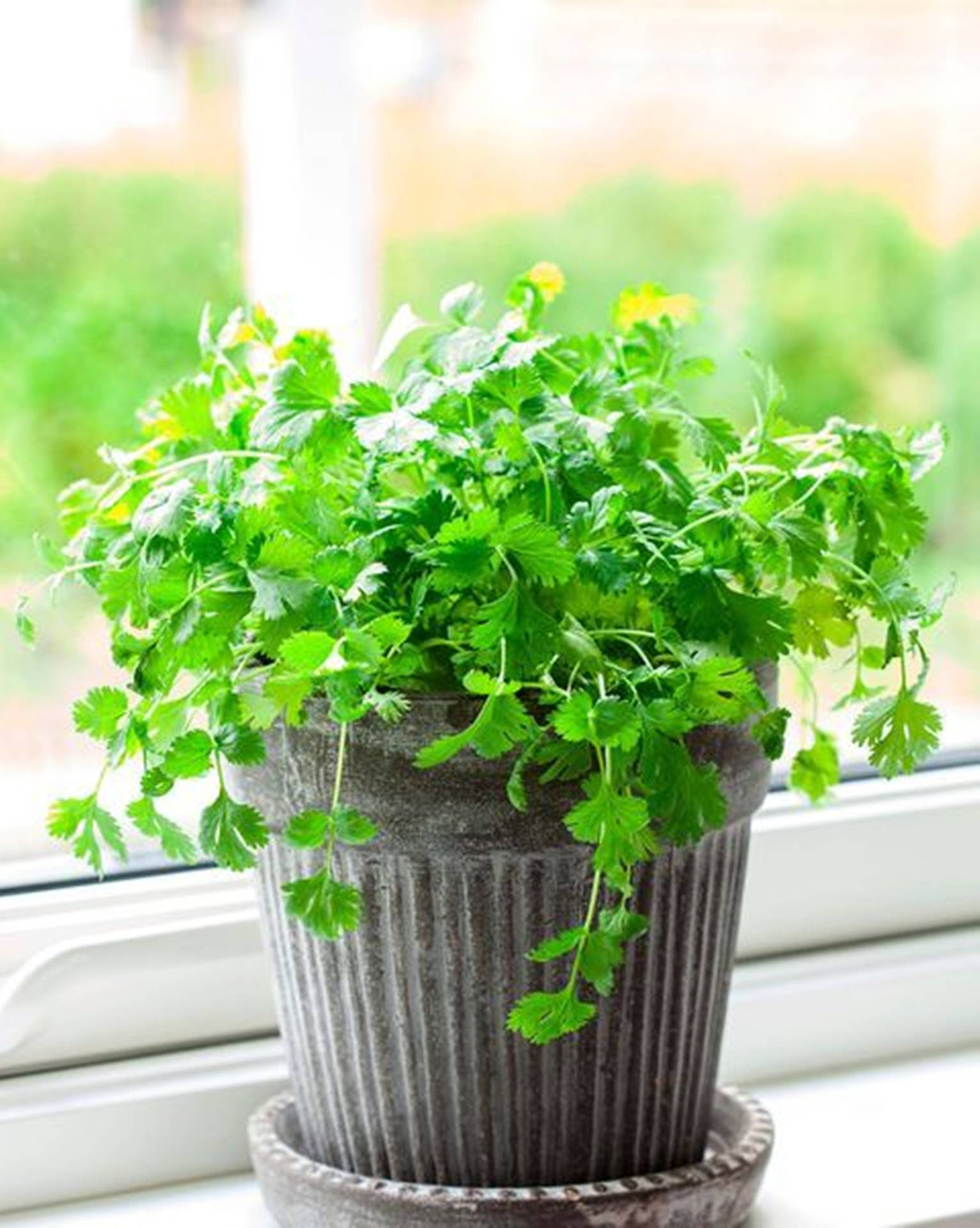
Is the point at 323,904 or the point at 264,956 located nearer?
the point at 323,904

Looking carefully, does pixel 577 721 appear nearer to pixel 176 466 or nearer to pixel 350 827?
pixel 350 827

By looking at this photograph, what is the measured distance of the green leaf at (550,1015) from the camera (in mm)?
669

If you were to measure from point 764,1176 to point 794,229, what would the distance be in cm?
401

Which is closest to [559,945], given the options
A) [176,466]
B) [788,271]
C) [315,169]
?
[176,466]

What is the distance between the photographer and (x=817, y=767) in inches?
34.0

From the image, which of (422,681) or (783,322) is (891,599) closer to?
(422,681)

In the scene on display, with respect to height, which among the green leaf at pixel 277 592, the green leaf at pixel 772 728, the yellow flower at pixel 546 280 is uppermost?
the yellow flower at pixel 546 280

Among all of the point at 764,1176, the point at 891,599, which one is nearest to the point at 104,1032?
the point at 764,1176

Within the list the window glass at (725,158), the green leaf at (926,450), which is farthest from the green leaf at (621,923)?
the window glass at (725,158)

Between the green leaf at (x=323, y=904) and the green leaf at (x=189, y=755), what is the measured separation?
2.0 inches

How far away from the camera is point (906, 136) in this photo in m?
4.54

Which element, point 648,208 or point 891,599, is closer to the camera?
point 891,599

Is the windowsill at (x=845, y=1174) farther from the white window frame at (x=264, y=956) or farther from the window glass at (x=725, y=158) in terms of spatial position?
the window glass at (x=725, y=158)

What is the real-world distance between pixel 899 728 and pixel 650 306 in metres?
0.21
